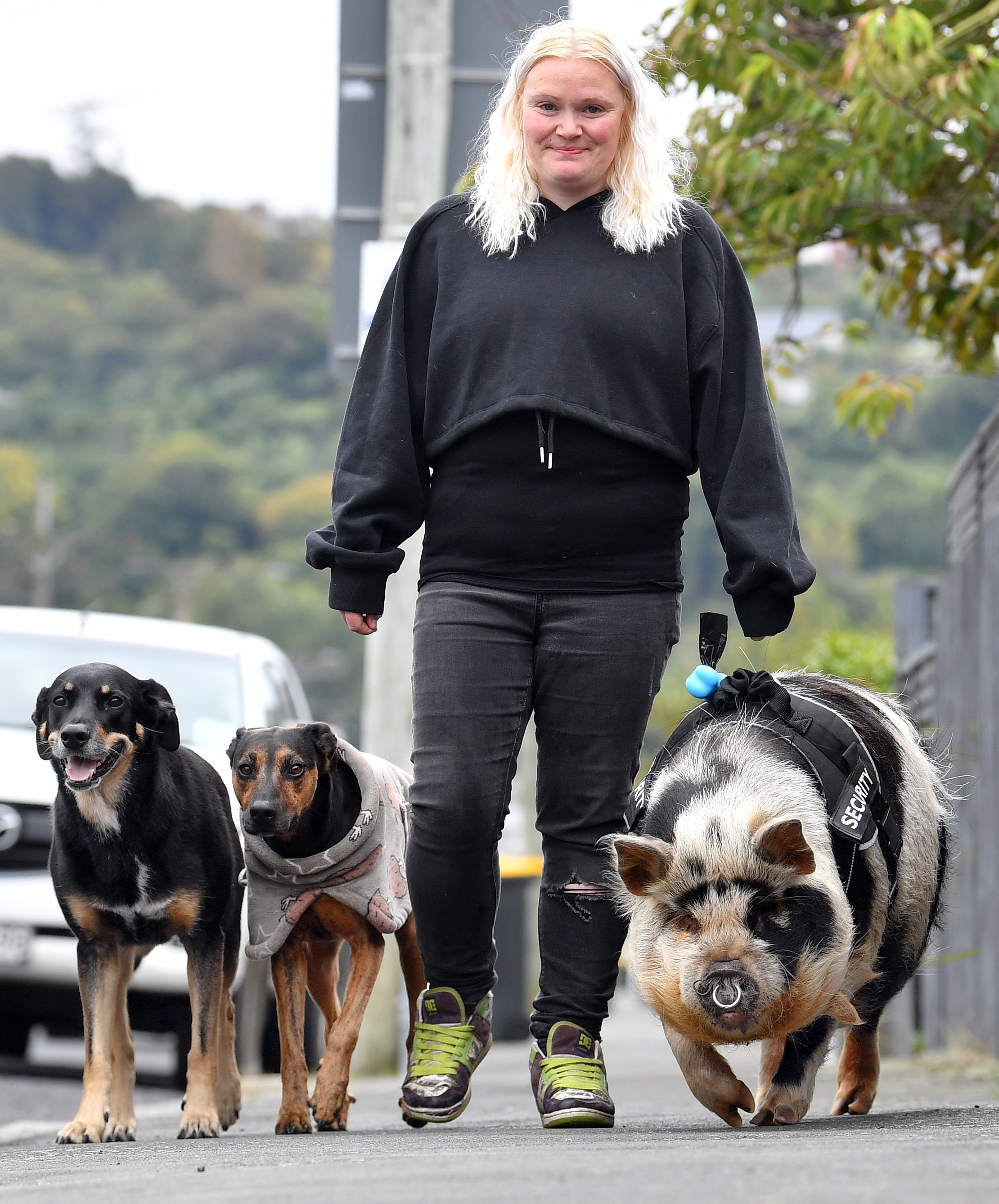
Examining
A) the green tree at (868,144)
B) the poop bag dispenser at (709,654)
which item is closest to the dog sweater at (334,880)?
the poop bag dispenser at (709,654)

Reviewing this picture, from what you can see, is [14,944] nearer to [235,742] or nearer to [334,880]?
[235,742]

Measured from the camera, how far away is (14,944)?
8109mm

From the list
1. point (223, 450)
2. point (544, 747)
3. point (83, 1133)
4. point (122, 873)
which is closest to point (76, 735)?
point (122, 873)

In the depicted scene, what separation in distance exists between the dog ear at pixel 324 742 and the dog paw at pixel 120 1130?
41.5 inches

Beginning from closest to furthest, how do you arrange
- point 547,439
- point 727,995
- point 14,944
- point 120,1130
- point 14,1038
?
point 727,995 < point 547,439 < point 120,1130 < point 14,944 < point 14,1038

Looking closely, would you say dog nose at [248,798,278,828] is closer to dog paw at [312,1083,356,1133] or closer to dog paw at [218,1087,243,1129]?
dog paw at [312,1083,356,1133]

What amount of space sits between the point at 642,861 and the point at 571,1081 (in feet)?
2.26

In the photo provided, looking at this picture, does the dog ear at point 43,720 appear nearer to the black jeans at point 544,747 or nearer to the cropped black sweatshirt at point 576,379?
the cropped black sweatshirt at point 576,379

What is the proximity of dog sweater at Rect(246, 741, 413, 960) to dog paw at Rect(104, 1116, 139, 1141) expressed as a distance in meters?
0.56

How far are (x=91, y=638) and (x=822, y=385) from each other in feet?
301

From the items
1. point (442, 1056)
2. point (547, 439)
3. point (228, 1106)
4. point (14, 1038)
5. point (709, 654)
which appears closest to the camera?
point (547, 439)

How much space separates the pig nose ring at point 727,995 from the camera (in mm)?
4055

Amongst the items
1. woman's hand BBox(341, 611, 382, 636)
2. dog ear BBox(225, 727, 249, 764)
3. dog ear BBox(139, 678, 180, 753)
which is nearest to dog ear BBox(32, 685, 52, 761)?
dog ear BBox(139, 678, 180, 753)

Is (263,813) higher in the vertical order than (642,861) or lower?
lower
